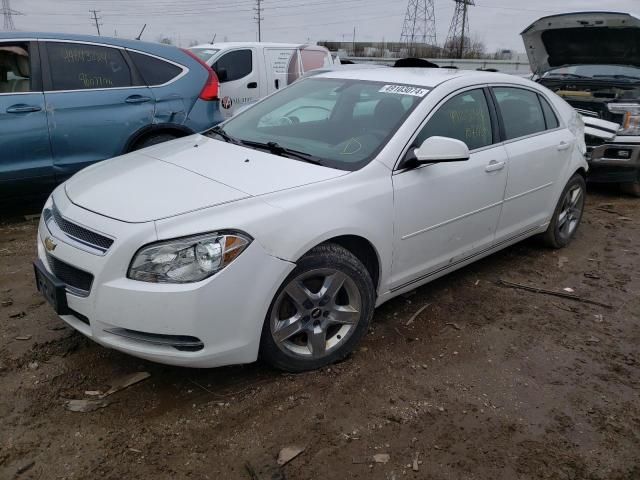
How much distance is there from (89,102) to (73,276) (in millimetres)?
3207

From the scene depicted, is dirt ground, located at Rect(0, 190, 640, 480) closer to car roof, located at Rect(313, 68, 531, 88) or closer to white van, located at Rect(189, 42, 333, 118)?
car roof, located at Rect(313, 68, 531, 88)

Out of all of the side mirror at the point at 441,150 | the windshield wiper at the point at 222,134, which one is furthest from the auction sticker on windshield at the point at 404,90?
the windshield wiper at the point at 222,134

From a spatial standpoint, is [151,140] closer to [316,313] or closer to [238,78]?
[316,313]

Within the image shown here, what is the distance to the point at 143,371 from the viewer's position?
298 centimetres

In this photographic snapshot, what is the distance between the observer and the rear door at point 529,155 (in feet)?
13.5

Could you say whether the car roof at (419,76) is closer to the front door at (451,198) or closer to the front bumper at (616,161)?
the front door at (451,198)

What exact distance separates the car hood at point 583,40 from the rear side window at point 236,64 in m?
4.49

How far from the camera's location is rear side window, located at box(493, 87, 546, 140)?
4.13 metres

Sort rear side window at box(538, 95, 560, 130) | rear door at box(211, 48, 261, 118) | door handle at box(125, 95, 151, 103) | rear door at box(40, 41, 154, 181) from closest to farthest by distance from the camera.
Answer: rear side window at box(538, 95, 560, 130) < rear door at box(40, 41, 154, 181) < door handle at box(125, 95, 151, 103) < rear door at box(211, 48, 261, 118)

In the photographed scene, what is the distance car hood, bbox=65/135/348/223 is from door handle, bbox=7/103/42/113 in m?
2.08

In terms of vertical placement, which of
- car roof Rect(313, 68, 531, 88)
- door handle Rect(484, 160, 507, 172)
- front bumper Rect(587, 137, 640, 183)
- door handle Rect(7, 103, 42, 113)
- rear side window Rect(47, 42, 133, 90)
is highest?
car roof Rect(313, 68, 531, 88)

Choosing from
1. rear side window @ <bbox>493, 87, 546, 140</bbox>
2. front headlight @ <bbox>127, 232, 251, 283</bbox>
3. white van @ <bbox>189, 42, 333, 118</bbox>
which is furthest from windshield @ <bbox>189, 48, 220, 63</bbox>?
front headlight @ <bbox>127, 232, 251, 283</bbox>

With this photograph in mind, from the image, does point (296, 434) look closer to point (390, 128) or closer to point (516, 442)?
point (516, 442)

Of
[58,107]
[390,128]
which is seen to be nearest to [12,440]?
[390,128]
